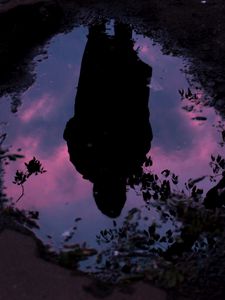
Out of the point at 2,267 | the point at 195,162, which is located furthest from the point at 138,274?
the point at 195,162

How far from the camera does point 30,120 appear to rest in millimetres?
4211

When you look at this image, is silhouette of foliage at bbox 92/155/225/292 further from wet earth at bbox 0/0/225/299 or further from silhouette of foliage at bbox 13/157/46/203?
silhouette of foliage at bbox 13/157/46/203

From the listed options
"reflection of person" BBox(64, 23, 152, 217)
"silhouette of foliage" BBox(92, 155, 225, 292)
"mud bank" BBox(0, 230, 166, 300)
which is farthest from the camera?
"reflection of person" BBox(64, 23, 152, 217)

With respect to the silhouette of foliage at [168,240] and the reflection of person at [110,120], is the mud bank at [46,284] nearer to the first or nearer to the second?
the silhouette of foliage at [168,240]

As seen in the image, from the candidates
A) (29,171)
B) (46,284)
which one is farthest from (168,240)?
(29,171)

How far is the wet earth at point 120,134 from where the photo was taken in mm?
2938

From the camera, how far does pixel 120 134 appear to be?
3873 mm

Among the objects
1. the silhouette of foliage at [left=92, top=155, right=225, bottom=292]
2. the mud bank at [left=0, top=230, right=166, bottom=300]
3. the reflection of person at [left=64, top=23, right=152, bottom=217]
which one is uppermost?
the reflection of person at [left=64, top=23, right=152, bottom=217]

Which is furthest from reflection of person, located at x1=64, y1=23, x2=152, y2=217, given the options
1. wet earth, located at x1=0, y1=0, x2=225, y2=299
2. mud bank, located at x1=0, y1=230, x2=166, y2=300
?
mud bank, located at x1=0, y1=230, x2=166, y2=300

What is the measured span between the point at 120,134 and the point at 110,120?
0.65 feet

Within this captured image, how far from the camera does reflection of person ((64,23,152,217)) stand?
3.52 metres

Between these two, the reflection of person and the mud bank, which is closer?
the mud bank

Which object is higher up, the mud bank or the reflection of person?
the reflection of person

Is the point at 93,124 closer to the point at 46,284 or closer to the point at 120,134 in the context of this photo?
the point at 120,134
